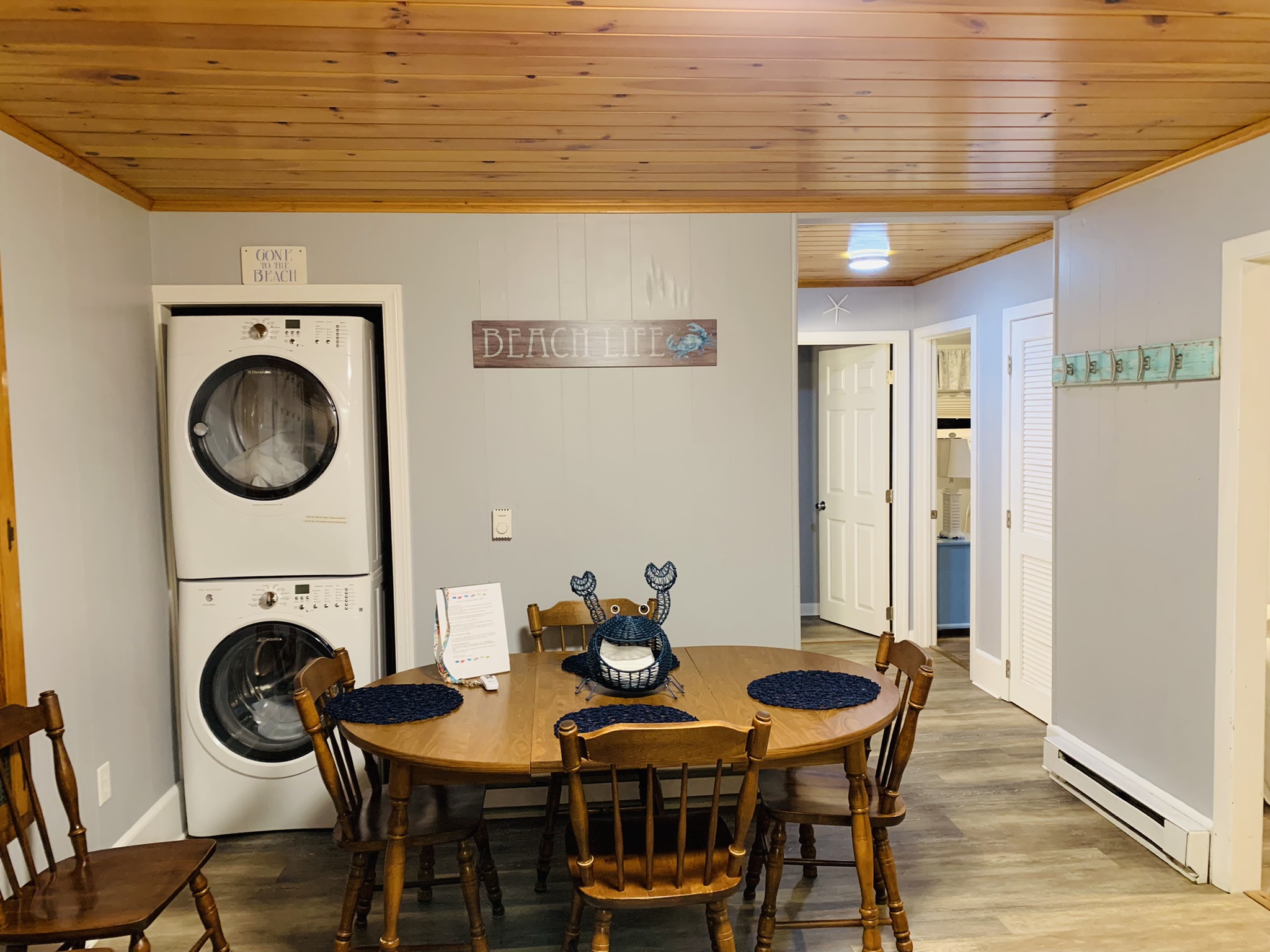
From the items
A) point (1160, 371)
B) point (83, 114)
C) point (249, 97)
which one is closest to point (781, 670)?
point (1160, 371)

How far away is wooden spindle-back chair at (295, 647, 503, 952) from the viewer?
7.43 feet

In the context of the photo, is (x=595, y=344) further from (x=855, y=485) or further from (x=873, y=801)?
(x=855, y=485)

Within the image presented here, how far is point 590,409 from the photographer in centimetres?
341

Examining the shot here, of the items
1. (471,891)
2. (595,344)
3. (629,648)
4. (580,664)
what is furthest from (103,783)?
(595,344)

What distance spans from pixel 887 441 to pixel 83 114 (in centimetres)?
461

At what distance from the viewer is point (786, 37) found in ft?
6.15

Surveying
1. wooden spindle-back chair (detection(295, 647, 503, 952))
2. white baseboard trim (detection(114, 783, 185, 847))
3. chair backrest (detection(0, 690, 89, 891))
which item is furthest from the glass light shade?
chair backrest (detection(0, 690, 89, 891))

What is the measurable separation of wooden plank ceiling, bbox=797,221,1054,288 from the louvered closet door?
1.37 ft

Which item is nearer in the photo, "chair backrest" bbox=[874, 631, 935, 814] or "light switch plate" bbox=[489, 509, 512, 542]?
"chair backrest" bbox=[874, 631, 935, 814]

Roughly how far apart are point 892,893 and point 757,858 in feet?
1.48

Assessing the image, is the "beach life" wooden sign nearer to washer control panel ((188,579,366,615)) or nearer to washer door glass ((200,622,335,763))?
washer control panel ((188,579,366,615))

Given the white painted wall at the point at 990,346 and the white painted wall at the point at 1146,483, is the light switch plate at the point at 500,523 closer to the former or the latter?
the white painted wall at the point at 1146,483

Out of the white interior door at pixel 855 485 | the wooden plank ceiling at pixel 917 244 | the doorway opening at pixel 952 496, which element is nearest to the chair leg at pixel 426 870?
the wooden plank ceiling at pixel 917 244

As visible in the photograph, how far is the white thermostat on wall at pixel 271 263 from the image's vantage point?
128 inches
